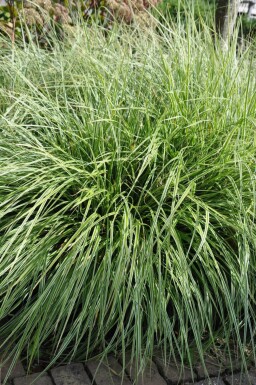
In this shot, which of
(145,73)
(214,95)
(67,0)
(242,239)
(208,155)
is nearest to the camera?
(242,239)

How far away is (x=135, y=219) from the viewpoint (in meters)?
2.28

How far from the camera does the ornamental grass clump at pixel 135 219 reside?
6.62 feet

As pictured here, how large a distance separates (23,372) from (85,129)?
1083 millimetres

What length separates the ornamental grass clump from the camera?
2018mm

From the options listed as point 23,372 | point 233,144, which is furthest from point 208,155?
point 23,372

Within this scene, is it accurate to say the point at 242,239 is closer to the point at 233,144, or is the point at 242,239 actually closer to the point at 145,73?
the point at 233,144

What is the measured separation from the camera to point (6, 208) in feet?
7.12

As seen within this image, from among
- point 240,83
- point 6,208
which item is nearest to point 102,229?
point 6,208

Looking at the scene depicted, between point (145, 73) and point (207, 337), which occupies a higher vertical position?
point (145, 73)

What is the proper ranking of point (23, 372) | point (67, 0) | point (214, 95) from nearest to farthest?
point (23, 372) → point (214, 95) → point (67, 0)

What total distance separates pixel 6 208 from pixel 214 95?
1127mm

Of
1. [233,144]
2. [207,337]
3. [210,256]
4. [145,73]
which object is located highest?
[145,73]

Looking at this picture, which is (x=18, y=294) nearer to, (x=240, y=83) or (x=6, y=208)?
(x=6, y=208)

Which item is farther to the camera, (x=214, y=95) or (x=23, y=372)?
Answer: (x=214, y=95)
